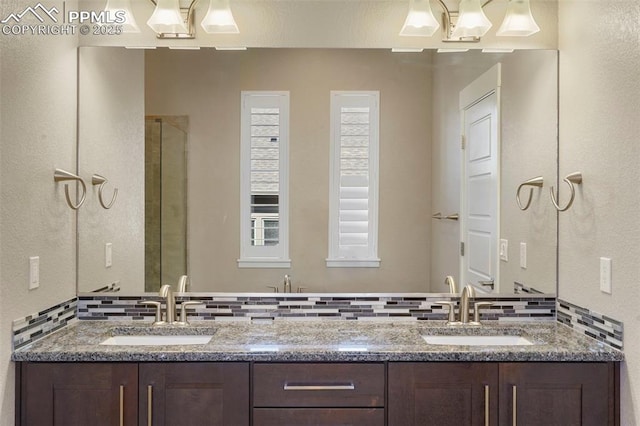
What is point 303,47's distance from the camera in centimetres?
223

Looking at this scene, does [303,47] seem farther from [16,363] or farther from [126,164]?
A: [16,363]

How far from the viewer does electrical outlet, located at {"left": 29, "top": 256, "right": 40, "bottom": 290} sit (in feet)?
5.92

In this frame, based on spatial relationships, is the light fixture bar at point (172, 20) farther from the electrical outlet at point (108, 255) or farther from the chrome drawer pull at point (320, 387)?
the chrome drawer pull at point (320, 387)

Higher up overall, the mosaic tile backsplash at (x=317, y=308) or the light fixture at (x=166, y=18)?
the light fixture at (x=166, y=18)

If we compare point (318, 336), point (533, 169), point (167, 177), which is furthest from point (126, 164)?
point (533, 169)

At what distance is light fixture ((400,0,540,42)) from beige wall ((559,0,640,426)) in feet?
0.62

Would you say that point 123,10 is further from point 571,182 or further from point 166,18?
point 571,182

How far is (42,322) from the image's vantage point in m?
1.90

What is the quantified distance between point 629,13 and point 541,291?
3.80 ft

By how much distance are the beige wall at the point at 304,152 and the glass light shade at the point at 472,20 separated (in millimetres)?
222

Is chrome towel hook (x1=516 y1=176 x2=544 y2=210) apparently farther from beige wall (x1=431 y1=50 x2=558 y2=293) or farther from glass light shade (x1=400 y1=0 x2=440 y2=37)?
glass light shade (x1=400 y1=0 x2=440 y2=37)

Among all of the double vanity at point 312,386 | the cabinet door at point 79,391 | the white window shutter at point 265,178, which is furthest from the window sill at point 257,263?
the cabinet door at point 79,391

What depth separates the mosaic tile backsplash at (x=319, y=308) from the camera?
2.21 metres

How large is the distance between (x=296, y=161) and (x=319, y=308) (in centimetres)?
67
